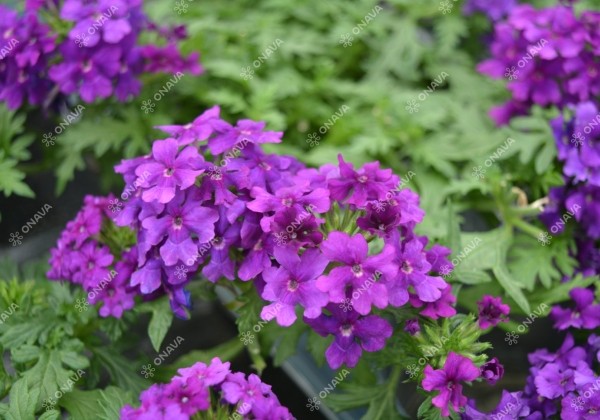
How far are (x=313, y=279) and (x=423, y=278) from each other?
0.28m

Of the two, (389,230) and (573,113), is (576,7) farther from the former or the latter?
(389,230)

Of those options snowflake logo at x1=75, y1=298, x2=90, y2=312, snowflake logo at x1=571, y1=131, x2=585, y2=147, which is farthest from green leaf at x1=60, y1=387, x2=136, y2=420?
snowflake logo at x1=571, y1=131, x2=585, y2=147

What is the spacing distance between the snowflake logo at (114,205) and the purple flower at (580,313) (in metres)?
1.33

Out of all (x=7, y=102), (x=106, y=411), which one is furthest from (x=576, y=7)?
(x=106, y=411)

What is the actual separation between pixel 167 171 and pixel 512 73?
1.54 m

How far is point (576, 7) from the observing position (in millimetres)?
3021

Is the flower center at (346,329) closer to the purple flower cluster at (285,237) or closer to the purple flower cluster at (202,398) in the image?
the purple flower cluster at (285,237)

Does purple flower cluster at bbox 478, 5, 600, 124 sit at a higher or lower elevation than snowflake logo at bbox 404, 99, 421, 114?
higher

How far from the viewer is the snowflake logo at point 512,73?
2498 millimetres

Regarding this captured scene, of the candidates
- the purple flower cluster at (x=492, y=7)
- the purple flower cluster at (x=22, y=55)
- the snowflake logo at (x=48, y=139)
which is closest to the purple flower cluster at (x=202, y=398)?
the purple flower cluster at (x=22, y=55)

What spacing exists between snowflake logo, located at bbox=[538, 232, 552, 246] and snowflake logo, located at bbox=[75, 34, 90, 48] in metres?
1.65

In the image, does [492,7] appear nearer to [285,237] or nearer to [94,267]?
[285,237]

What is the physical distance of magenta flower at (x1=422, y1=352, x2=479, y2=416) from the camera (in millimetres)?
1494

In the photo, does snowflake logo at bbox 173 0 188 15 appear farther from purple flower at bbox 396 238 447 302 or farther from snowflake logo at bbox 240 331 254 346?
purple flower at bbox 396 238 447 302
